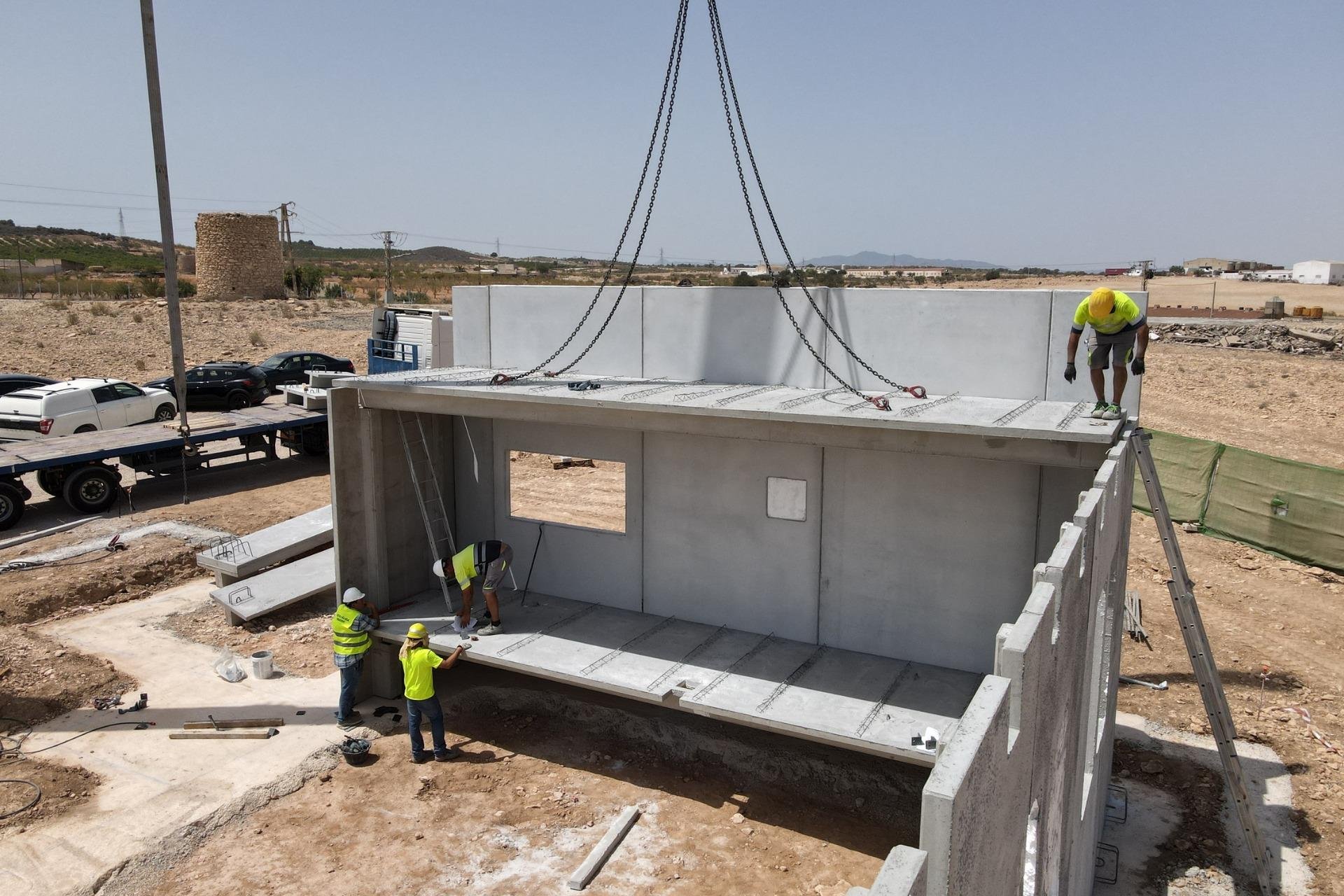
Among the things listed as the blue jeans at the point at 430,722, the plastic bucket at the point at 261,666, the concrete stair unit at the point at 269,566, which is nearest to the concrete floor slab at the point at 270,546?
the concrete stair unit at the point at 269,566

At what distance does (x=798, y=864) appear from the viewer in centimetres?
872

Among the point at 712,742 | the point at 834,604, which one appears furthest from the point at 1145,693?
the point at 712,742

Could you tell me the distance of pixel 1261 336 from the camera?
1542 inches

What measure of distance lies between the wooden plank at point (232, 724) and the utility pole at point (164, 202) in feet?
30.6

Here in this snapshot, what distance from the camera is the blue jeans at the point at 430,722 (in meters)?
10.3

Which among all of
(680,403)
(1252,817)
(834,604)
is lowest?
(1252,817)

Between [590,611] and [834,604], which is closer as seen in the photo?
[834,604]

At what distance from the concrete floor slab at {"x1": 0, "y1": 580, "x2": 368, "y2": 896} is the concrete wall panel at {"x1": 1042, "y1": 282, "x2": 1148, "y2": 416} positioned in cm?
910

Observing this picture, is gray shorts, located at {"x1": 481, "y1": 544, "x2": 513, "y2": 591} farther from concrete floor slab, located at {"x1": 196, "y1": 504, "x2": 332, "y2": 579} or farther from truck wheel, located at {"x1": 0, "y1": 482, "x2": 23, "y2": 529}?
truck wheel, located at {"x1": 0, "y1": 482, "x2": 23, "y2": 529}

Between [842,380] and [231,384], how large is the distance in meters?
21.6

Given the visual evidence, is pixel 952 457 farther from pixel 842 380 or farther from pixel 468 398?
pixel 468 398

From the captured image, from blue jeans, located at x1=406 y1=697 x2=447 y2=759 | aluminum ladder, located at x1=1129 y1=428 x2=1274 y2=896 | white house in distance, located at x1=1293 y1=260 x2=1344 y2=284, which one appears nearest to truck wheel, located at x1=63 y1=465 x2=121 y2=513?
blue jeans, located at x1=406 y1=697 x2=447 y2=759

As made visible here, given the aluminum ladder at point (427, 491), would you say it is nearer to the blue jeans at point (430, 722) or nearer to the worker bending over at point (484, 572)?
the worker bending over at point (484, 572)

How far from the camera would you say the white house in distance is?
92812 millimetres
